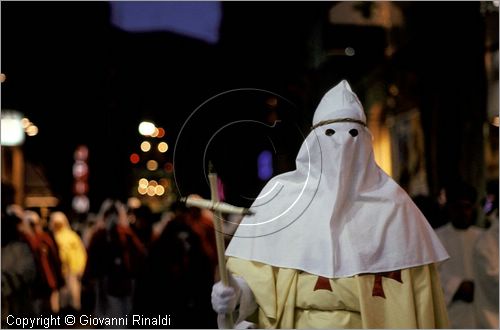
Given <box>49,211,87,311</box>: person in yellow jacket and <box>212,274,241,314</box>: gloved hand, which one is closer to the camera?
<box>212,274,241,314</box>: gloved hand

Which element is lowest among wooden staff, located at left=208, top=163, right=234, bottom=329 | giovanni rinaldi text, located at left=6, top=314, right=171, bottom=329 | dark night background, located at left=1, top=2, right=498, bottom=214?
giovanni rinaldi text, located at left=6, top=314, right=171, bottom=329

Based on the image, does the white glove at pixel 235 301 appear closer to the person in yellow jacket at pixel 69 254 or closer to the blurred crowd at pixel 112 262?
the blurred crowd at pixel 112 262

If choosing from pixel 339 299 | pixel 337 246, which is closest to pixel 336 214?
pixel 337 246

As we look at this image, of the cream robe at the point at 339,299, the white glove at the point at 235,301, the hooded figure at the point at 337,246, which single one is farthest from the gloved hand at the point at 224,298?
the cream robe at the point at 339,299

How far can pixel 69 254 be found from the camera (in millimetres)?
4473

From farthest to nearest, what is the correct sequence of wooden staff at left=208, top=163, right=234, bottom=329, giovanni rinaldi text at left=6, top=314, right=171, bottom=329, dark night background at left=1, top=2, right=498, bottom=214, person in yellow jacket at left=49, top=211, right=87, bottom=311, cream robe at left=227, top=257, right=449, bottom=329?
person in yellow jacket at left=49, top=211, right=87, bottom=311, dark night background at left=1, top=2, right=498, bottom=214, giovanni rinaldi text at left=6, top=314, right=171, bottom=329, cream robe at left=227, top=257, right=449, bottom=329, wooden staff at left=208, top=163, right=234, bottom=329

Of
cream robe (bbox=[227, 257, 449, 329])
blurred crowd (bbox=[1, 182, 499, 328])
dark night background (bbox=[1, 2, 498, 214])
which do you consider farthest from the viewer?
blurred crowd (bbox=[1, 182, 499, 328])

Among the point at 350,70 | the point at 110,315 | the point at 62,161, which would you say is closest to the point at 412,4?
the point at 350,70

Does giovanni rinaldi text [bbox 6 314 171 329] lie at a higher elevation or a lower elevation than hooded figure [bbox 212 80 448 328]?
lower

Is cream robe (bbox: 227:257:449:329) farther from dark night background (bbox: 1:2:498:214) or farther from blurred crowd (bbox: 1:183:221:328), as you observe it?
blurred crowd (bbox: 1:183:221:328)

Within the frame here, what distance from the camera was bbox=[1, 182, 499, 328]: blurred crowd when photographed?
4.23 m

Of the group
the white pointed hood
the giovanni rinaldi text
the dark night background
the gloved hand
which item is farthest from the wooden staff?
the giovanni rinaldi text

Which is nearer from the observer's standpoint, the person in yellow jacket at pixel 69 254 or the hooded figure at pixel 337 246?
the hooded figure at pixel 337 246

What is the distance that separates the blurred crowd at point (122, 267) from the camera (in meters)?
4.23
